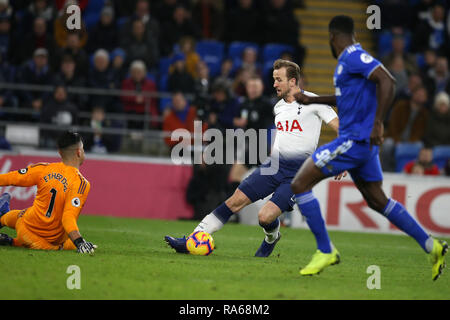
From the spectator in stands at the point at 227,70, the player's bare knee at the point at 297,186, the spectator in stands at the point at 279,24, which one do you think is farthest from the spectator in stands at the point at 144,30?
the player's bare knee at the point at 297,186

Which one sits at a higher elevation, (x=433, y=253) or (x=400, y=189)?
(x=433, y=253)

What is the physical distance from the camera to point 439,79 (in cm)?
1792

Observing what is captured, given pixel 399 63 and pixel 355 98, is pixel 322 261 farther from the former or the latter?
pixel 399 63

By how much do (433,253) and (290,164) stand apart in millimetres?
2130

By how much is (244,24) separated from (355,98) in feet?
39.7

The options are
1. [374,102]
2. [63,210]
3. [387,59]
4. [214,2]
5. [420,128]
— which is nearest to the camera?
[374,102]

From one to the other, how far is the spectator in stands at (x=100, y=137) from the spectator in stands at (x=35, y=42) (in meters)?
2.77

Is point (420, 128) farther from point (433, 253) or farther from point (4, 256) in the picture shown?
point (4, 256)

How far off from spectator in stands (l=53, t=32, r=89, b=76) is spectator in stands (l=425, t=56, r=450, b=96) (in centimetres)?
796

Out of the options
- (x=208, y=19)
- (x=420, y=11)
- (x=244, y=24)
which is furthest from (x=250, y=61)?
(x=420, y=11)
